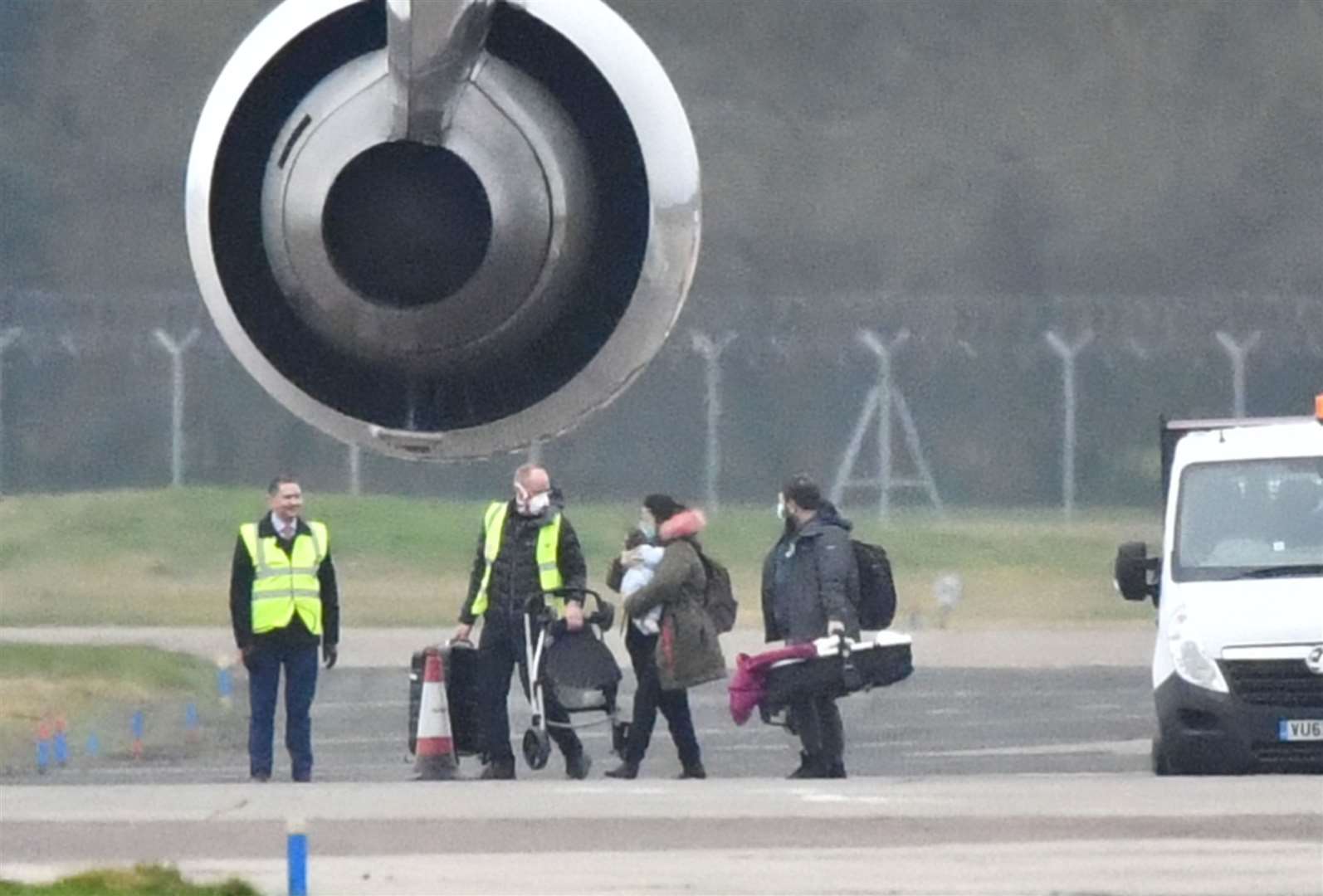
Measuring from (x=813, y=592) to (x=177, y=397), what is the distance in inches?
831

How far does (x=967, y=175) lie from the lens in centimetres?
3875

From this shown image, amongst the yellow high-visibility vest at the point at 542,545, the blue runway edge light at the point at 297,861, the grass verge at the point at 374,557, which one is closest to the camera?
the blue runway edge light at the point at 297,861

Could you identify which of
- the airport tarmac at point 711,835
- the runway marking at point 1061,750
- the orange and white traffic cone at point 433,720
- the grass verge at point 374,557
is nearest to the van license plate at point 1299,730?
the airport tarmac at point 711,835

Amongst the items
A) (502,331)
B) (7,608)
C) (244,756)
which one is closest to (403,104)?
(502,331)

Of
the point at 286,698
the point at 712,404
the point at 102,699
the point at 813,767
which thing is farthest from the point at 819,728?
the point at 712,404

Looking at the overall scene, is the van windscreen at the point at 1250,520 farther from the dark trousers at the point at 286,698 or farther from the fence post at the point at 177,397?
the fence post at the point at 177,397

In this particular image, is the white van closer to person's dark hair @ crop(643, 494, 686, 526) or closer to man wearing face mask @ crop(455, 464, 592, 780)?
person's dark hair @ crop(643, 494, 686, 526)

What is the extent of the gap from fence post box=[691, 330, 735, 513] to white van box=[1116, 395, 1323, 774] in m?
19.8

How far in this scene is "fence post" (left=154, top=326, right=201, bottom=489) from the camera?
32.4 meters

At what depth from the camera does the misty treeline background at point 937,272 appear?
1359 inches

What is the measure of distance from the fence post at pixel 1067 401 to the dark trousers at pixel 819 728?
23.9m

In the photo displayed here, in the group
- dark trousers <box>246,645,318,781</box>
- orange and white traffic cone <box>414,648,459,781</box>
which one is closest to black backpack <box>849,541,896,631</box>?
orange and white traffic cone <box>414,648,459,781</box>

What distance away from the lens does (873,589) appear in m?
14.3

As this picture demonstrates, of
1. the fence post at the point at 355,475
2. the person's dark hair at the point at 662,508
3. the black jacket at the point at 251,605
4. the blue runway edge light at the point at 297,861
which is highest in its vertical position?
the fence post at the point at 355,475
